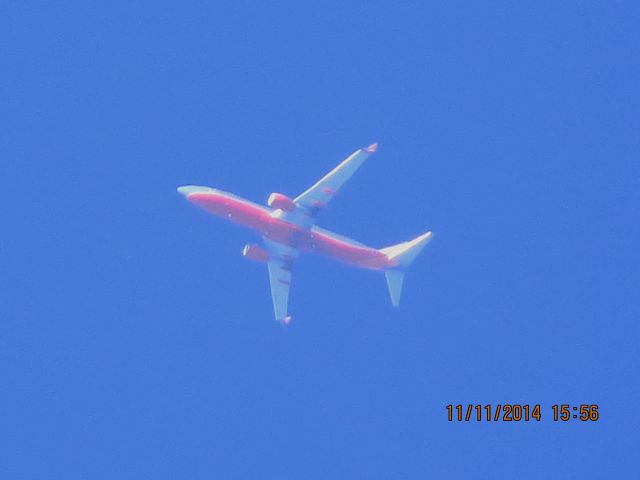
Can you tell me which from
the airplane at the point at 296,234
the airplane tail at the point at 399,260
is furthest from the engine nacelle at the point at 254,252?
the airplane tail at the point at 399,260

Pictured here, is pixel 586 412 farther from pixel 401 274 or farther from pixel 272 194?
pixel 272 194

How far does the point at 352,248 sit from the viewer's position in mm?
53656

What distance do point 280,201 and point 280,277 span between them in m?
5.71

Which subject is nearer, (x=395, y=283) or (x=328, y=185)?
(x=328, y=185)

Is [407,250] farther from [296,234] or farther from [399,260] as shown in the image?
[296,234]

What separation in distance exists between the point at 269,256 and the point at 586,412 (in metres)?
19.7

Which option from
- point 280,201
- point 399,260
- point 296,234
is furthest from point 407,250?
point 280,201

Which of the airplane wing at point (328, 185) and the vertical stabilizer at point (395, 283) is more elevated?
the airplane wing at point (328, 185)

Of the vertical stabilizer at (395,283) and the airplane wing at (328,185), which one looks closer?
the airplane wing at (328,185)

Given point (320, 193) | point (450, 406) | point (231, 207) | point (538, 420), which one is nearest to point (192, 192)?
point (231, 207)

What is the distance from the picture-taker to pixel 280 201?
50.6 meters

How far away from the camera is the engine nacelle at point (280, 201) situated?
5053 cm

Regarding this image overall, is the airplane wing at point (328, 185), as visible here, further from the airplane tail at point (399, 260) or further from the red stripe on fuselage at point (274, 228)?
the airplane tail at point (399, 260)

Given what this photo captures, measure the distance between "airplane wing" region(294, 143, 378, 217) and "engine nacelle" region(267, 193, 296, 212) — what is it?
75 centimetres
